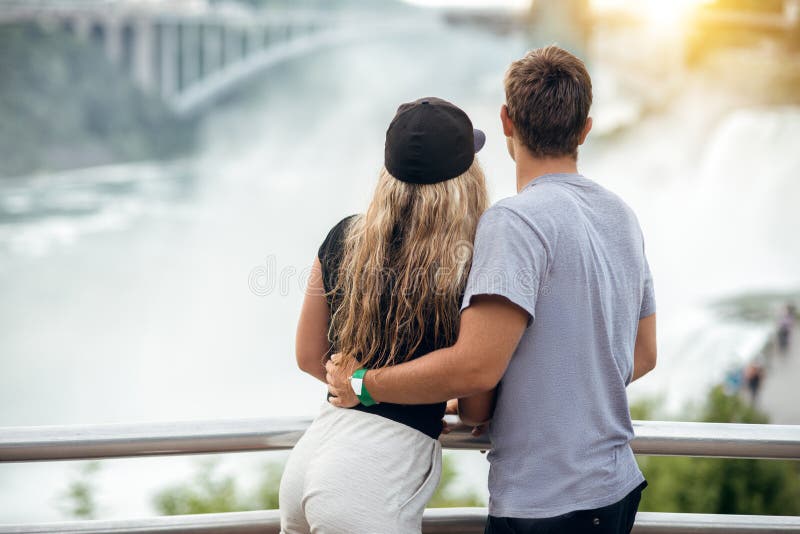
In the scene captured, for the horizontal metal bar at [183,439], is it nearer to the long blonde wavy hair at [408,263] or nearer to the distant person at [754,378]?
the long blonde wavy hair at [408,263]

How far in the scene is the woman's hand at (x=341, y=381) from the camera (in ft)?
2.91

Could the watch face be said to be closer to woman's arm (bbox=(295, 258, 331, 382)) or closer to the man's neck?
woman's arm (bbox=(295, 258, 331, 382))

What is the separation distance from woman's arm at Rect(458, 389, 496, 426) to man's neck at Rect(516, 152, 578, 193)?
0.25 meters

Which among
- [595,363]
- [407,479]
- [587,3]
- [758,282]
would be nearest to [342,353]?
[407,479]

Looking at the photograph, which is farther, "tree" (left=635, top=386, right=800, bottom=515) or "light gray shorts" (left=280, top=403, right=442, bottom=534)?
"tree" (left=635, top=386, right=800, bottom=515)

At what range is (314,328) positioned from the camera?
0.97m

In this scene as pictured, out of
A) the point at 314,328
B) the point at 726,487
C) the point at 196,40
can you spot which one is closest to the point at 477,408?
the point at 314,328

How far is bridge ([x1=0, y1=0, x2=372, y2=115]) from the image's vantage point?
1444 centimetres

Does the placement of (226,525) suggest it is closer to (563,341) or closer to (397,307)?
(397,307)

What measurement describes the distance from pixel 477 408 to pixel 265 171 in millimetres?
16861

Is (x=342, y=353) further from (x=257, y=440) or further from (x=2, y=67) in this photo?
(x=2, y=67)

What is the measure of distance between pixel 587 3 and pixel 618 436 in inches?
411

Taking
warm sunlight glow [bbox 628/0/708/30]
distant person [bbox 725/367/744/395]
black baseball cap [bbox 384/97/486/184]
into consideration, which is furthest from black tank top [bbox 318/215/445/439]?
warm sunlight glow [bbox 628/0/708/30]

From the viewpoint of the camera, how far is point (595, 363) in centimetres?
85
